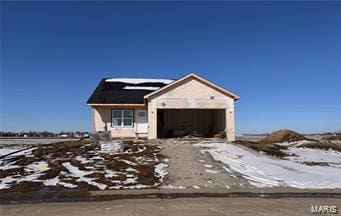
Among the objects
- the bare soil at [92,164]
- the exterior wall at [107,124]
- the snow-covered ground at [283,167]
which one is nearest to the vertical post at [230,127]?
the snow-covered ground at [283,167]

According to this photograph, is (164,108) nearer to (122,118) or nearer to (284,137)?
(122,118)

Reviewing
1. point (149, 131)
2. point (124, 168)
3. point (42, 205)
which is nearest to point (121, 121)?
point (149, 131)

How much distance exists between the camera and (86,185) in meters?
10.5

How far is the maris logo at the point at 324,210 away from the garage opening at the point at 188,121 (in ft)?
59.8

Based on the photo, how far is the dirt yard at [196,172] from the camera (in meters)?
10.9

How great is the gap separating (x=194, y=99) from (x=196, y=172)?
11869mm

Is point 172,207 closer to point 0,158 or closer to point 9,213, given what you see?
point 9,213

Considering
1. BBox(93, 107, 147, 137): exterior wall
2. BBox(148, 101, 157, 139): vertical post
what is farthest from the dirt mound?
BBox(93, 107, 147, 137): exterior wall

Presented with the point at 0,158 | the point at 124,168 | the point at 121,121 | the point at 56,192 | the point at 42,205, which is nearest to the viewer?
the point at 42,205

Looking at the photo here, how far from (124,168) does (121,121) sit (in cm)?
1246

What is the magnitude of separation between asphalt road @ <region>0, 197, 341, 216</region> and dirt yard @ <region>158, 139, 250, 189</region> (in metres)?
2.01

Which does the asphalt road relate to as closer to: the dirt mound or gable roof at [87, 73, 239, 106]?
gable roof at [87, 73, 239, 106]

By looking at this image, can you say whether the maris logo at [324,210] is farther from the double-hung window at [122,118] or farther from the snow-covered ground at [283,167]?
the double-hung window at [122,118]

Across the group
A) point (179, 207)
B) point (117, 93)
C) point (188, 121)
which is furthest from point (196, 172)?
point (188, 121)
